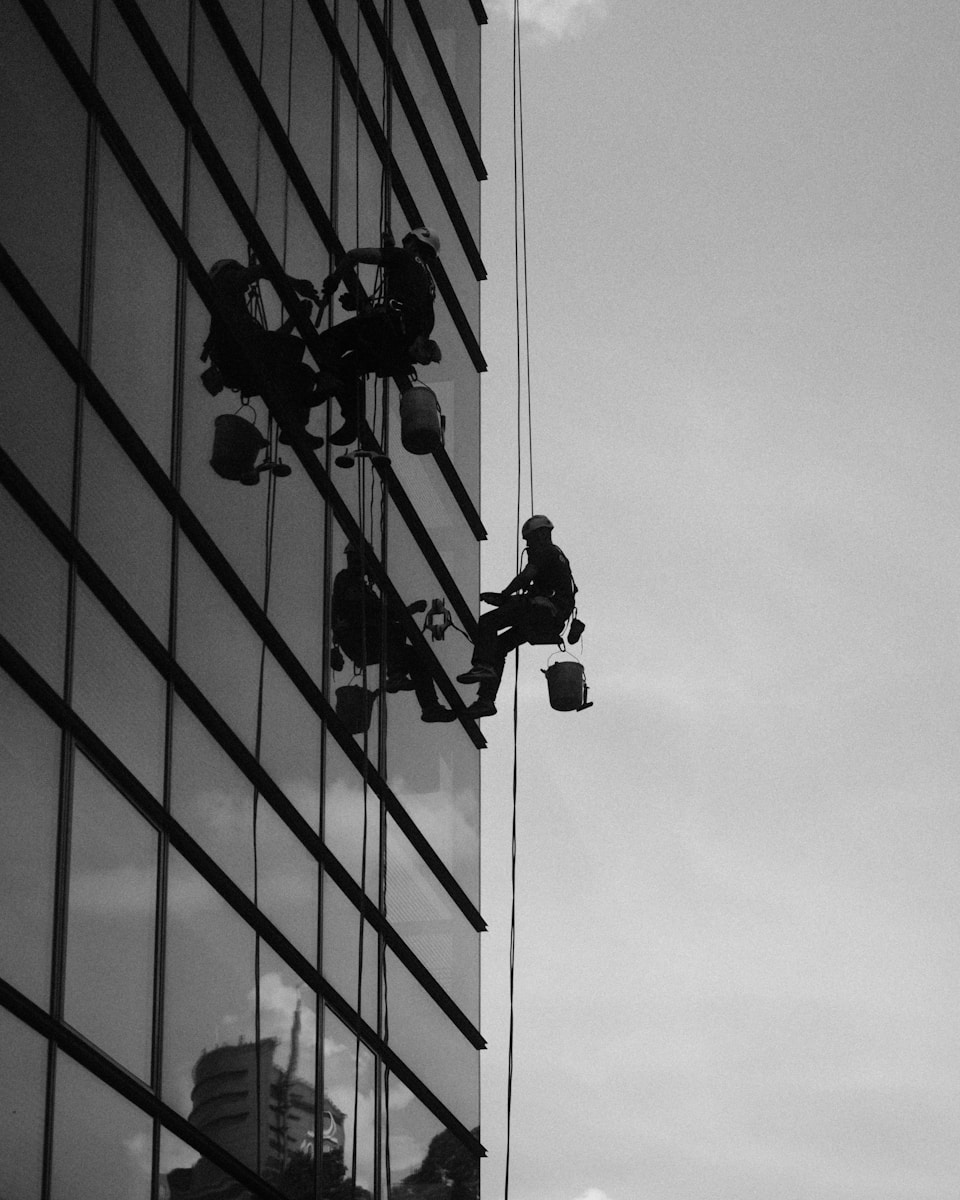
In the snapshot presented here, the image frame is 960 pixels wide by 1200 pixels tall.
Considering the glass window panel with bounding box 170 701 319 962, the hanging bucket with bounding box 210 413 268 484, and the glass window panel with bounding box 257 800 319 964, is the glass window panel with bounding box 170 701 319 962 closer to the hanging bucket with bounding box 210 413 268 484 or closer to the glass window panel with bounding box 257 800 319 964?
the glass window panel with bounding box 257 800 319 964

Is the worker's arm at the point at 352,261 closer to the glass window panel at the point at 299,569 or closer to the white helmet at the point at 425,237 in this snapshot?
the white helmet at the point at 425,237

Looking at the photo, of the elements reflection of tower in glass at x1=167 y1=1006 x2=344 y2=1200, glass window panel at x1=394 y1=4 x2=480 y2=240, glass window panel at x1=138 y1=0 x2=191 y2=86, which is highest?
glass window panel at x1=394 y1=4 x2=480 y2=240

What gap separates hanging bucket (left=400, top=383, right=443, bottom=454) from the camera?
52.9ft

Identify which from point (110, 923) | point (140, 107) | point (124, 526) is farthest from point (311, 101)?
point (110, 923)

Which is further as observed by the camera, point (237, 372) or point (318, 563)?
point (318, 563)

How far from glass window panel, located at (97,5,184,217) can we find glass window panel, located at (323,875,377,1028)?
5.09 metres

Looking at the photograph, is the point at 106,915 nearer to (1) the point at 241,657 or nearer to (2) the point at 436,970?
(1) the point at 241,657

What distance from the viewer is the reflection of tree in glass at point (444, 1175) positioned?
1739cm

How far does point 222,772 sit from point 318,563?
2867 mm

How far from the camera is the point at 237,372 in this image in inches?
595

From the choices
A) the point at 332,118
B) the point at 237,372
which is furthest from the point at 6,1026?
the point at 332,118

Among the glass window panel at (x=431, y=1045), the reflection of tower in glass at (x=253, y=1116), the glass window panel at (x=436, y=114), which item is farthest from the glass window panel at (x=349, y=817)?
the glass window panel at (x=436, y=114)

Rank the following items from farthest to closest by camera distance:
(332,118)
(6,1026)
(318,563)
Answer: (332,118)
(318,563)
(6,1026)

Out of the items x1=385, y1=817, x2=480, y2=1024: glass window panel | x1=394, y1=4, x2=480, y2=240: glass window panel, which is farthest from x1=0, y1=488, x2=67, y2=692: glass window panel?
x1=394, y1=4, x2=480, y2=240: glass window panel
